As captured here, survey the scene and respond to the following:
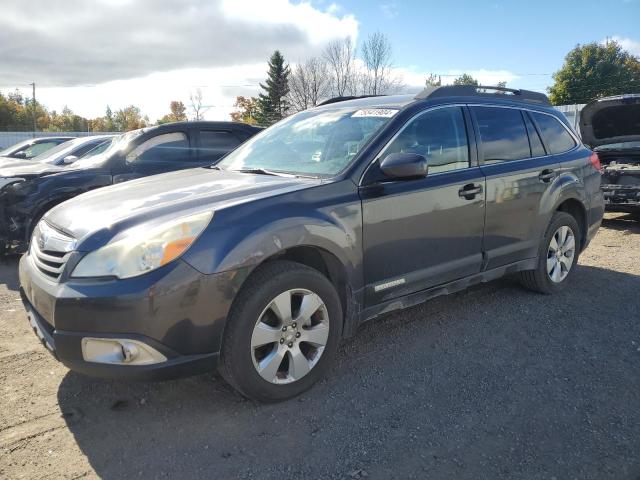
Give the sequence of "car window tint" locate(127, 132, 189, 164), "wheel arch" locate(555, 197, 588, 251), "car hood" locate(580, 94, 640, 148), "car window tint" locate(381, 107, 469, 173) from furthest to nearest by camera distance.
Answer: "car hood" locate(580, 94, 640, 148) < "car window tint" locate(127, 132, 189, 164) < "wheel arch" locate(555, 197, 588, 251) < "car window tint" locate(381, 107, 469, 173)

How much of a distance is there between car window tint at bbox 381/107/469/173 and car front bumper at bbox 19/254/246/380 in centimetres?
159

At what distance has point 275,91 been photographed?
56.8 m

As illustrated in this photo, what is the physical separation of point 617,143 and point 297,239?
7.50 m

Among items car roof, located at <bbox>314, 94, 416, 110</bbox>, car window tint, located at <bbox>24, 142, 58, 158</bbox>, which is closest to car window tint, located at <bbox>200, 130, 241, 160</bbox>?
car roof, located at <bbox>314, 94, 416, 110</bbox>

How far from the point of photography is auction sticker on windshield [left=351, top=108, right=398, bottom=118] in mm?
3571

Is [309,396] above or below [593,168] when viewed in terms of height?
below

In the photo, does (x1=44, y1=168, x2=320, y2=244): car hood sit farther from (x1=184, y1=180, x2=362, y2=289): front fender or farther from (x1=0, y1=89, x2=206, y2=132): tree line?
(x1=0, y1=89, x2=206, y2=132): tree line

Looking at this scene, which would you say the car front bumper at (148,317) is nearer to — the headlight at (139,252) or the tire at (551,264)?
the headlight at (139,252)

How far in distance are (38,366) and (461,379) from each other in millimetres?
2825

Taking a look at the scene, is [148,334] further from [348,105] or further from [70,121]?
[70,121]

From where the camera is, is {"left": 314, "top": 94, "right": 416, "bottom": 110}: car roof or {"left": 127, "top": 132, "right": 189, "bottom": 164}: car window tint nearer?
{"left": 314, "top": 94, "right": 416, "bottom": 110}: car roof

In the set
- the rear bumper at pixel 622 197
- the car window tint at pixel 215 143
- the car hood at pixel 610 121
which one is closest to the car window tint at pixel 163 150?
the car window tint at pixel 215 143

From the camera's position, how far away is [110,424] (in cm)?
275

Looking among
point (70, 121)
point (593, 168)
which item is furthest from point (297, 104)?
point (593, 168)
